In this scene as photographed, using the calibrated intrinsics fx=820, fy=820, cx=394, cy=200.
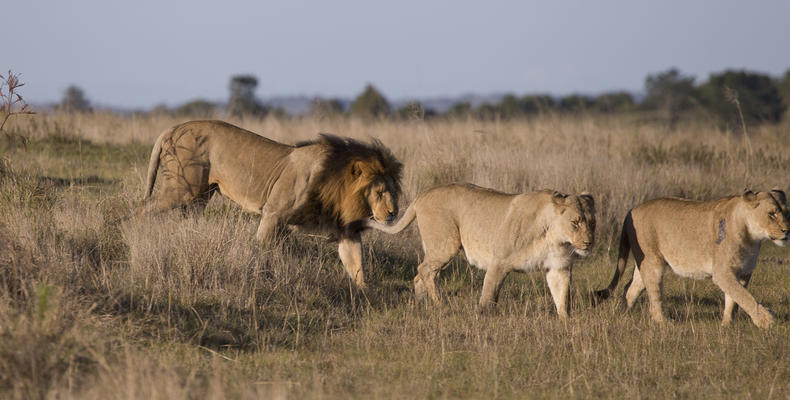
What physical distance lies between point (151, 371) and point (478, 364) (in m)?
2.17

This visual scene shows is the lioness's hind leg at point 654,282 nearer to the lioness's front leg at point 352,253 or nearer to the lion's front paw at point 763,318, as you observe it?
the lion's front paw at point 763,318

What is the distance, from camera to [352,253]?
7.89 m

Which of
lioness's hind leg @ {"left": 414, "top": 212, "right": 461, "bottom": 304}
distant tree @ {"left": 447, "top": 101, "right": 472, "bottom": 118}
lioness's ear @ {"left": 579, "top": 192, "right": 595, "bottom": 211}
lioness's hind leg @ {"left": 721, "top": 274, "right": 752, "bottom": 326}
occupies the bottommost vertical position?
lioness's hind leg @ {"left": 721, "top": 274, "right": 752, "bottom": 326}

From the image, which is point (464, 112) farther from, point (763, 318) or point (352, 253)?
point (763, 318)

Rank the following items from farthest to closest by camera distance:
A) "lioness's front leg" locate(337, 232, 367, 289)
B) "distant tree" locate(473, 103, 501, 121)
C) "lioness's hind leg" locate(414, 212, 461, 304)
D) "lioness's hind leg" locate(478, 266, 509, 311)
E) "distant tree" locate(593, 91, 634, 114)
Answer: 1. "distant tree" locate(593, 91, 634, 114)
2. "distant tree" locate(473, 103, 501, 121)
3. "lioness's front leg" locate(337, 232, 367, 289)
4. "lioness's hind leg" locate(414, 212, 461, 304)
5. "lioness's hind leg" locate(478, 266, 509, 311)

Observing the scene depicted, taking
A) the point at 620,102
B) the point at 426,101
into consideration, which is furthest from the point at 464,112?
the point at 620,102

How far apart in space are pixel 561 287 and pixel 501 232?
67 centimetres

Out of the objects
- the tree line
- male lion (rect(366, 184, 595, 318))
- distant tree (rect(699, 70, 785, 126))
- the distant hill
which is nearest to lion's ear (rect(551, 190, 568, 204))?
male lion (rect(366, 184, 595, 318))

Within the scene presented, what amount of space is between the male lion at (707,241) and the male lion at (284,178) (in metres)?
2.26

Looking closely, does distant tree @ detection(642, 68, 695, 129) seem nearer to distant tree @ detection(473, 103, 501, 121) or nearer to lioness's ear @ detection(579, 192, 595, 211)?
distant tree @ detection(473, 103, 501, 121)

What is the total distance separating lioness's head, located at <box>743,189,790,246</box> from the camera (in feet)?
21.1

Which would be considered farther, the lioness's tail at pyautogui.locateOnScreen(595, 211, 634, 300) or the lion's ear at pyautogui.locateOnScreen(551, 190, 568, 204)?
the lioness's tail at pyautogui.locateOnScreen(595, 211, 634, 300)

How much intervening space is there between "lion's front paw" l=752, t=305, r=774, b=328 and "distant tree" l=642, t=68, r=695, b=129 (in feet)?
121

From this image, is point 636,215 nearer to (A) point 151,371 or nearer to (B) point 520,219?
(B) point 520,219
